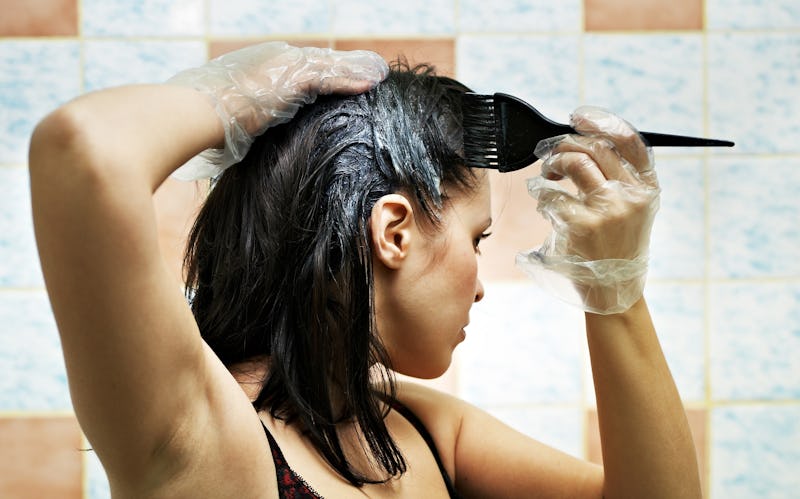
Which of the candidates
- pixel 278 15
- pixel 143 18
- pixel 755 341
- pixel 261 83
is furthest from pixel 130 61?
pixel 755 341

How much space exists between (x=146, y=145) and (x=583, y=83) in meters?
1.08

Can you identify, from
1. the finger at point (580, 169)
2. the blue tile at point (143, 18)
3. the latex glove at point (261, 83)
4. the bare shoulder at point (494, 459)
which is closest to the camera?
the latex glove at point (261, 83)

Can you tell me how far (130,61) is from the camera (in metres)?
1.42

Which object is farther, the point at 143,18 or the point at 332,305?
the point at 143,18

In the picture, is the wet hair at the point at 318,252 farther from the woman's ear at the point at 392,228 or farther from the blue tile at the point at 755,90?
the blue tile at the point at 755,90

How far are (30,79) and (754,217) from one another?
1380 mm

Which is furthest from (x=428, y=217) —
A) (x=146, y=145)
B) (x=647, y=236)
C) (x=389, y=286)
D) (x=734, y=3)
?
(x=734, y=3)

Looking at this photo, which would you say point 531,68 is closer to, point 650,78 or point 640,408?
point 650,78

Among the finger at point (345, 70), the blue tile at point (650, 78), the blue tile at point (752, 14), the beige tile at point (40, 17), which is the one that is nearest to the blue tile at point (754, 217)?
the blue tile at point (650, 78)

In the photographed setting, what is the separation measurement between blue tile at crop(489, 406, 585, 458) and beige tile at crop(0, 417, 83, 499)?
2.57ft

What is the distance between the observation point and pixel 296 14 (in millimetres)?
1420

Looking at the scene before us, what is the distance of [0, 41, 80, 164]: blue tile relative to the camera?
1.42m

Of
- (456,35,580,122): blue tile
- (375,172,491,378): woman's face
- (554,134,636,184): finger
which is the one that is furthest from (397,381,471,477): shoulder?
(456,35,580,122): blue tile

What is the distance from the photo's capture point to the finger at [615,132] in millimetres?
793
